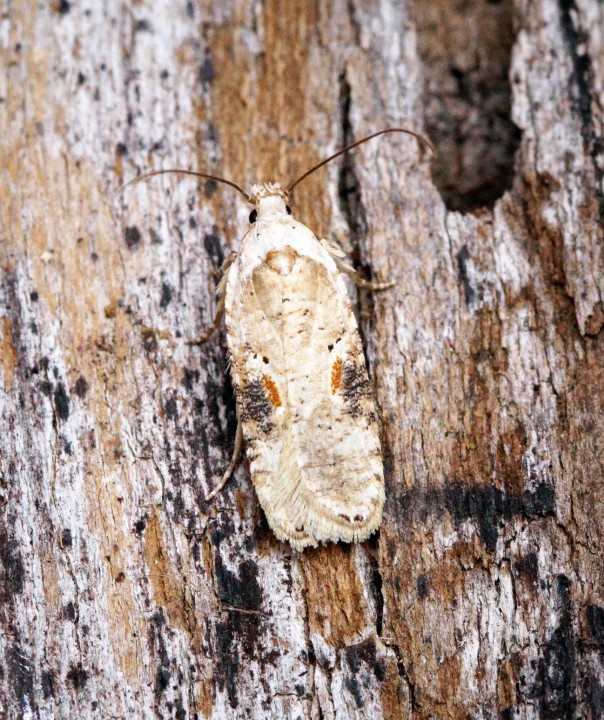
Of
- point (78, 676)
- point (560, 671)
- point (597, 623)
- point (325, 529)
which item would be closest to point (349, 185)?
point (325, 529)

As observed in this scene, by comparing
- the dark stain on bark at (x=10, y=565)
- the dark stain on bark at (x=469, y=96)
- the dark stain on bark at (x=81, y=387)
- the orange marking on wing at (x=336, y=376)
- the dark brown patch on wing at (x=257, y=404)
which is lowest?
the dark stain on bark at (x=10, y=565)

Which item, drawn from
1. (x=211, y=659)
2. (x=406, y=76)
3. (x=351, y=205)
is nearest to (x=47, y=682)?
(x=211, y=659)

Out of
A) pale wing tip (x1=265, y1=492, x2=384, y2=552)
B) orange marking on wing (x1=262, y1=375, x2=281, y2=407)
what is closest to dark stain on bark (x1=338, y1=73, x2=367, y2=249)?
orange marking on wing (x1=262, y1=375, x2=281, y2=407)

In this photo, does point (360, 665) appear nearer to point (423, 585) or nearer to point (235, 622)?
point (423, 585)

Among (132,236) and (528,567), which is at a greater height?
(132,236)

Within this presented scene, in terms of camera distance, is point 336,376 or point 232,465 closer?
point 336,376

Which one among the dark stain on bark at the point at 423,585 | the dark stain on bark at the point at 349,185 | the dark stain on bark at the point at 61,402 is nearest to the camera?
A: the dark stain on bark at the point at 423,585

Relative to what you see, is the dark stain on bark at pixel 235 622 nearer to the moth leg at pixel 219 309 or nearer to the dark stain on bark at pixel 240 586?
the dark stain on bark at pixel 240 586

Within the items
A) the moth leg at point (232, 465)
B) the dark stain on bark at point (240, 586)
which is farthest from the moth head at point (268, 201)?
the dark stain on bark at point (240, 586)
